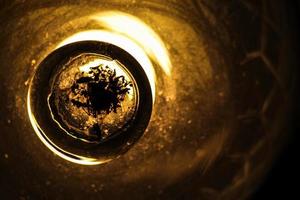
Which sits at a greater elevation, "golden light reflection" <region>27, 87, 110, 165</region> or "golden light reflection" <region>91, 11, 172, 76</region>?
"golden light reflection" <region>91, 11, 172, 76</region>

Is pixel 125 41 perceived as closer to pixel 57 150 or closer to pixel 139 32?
pixel 139 32

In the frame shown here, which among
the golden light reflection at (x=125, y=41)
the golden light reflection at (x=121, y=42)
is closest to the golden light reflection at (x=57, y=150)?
the golden light reflection at (x=125, y=41)

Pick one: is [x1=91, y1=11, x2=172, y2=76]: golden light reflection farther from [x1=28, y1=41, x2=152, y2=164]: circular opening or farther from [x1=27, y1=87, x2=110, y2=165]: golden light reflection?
[x1=27, y1=87, x2=110, y2=165]: golden light reflection

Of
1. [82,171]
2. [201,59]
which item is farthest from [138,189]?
[201,59]

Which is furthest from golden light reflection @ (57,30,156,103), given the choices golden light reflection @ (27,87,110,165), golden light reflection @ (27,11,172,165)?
golden light reflection @ (27,87,110,165)

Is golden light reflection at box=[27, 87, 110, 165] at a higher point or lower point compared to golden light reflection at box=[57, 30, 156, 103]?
lower

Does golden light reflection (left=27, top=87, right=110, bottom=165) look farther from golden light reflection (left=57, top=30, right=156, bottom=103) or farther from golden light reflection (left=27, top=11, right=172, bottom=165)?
golden light reflection (left=57, top=30, right=156, bottom=103)

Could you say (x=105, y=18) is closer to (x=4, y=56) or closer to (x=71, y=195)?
(x=4, y=56)

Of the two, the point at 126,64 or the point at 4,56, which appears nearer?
the point at 4,56
